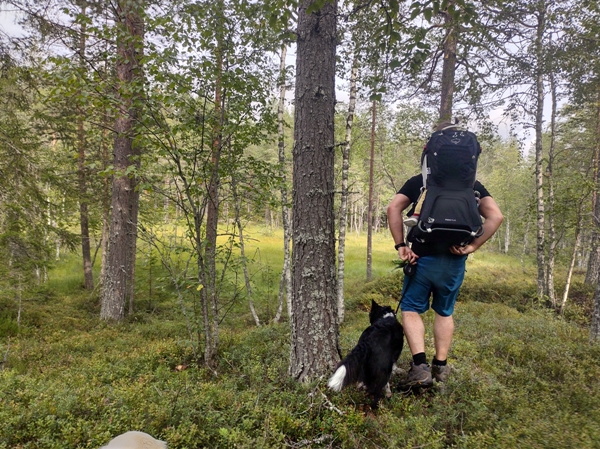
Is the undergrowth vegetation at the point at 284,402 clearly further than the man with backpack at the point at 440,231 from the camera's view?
No

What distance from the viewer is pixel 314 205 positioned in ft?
10.0

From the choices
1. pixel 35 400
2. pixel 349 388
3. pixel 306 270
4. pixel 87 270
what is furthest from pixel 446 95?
pixel 87 270

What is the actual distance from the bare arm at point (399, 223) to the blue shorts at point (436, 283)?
0.10 metres

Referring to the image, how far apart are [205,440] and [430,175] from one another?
2.77m

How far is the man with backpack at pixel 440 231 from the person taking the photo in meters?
2.70

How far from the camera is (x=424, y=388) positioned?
286 cm

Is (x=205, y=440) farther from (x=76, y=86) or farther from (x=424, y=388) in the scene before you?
(x=76, y=86)

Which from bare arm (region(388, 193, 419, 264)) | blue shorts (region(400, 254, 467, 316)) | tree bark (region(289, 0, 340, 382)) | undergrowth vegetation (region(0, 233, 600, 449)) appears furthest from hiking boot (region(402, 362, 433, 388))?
bare arm (region(388, 193, 419, 264))

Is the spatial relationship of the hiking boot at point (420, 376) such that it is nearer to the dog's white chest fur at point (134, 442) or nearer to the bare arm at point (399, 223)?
the bare arm at point (399, 223)

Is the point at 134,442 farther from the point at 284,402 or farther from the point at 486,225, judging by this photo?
the point at 486,225

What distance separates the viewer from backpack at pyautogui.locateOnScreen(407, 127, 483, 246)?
2686mm

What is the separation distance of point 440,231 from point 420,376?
1336 millimetres

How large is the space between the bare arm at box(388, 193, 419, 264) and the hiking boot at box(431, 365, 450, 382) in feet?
3.49

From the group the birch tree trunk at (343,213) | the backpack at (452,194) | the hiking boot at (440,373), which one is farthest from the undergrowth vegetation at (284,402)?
the birch tree trunk at (343,213)
